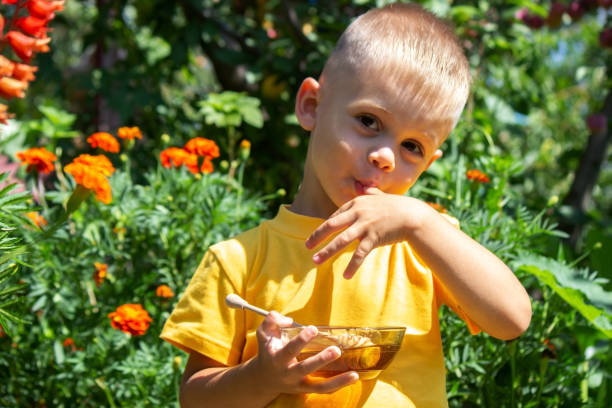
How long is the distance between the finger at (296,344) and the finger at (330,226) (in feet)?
0.41

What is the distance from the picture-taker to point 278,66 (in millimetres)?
2654

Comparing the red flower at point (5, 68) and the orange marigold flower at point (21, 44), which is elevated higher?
the orange marigold flower at point (21, 44)

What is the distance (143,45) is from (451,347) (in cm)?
232

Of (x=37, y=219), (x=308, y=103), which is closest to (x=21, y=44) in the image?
(x=308, y=103)

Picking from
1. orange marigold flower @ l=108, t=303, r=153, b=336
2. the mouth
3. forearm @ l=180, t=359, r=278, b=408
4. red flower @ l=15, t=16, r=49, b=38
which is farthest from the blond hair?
orange marigold flower @ l=108, t=303, r=153, b=336

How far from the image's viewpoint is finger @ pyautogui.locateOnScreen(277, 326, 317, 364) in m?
0.88

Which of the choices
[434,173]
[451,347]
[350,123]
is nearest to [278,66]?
[434,173]

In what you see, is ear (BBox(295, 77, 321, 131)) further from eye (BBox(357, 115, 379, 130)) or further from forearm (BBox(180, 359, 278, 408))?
forearm (BBox(180, 359, 278, 408))

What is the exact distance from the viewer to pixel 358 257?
93cm

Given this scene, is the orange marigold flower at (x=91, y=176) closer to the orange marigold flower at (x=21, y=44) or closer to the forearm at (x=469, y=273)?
the orange marigold flower at (x=21, y=44)

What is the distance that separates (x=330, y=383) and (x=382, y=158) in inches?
13.4

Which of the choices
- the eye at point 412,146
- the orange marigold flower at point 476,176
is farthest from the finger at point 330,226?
the orange marigold flower at point 476,176

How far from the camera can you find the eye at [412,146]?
1117mm

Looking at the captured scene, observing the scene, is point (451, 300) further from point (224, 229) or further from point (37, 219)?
point (37, 219)
